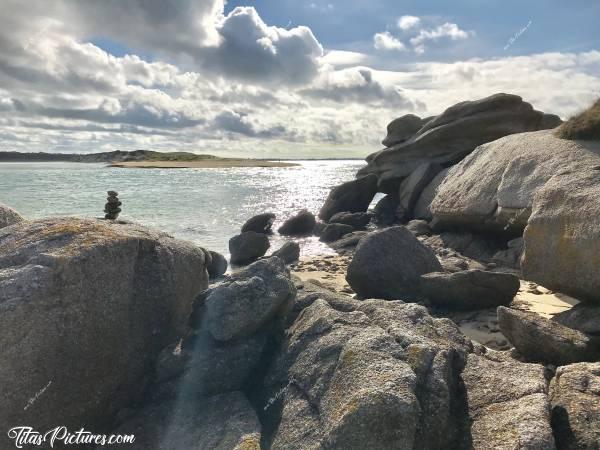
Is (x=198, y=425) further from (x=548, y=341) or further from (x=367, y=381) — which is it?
(x=548, y=341)

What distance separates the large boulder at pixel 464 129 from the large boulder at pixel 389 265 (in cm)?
1905

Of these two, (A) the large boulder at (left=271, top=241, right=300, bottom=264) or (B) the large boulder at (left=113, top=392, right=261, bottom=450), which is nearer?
(B) the large boulder at (left=113, top=392, right=261, bottom=450)

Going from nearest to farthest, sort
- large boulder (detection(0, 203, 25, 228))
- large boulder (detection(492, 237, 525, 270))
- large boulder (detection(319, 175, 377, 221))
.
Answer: large boulder (detection(0, 203, 25, 228)) → large boulder (detection(492, 237, 525, 270)) → large boulder (detection(319, 175, 377, 221))

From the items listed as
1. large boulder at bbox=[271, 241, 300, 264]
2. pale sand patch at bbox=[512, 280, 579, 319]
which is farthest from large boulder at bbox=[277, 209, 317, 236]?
pale sand patch at bbox=[512, 280, 579, 319]

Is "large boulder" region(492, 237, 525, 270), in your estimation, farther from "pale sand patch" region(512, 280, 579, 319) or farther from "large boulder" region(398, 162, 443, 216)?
"large boulder" region(398, 162, 443, 216)

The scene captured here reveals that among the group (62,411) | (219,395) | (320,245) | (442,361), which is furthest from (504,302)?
(320,245)

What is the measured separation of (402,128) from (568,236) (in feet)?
100

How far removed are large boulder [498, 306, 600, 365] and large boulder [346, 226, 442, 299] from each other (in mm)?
5123

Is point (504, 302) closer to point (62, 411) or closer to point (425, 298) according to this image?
point (425, 298)

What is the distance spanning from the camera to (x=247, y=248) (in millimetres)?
23875

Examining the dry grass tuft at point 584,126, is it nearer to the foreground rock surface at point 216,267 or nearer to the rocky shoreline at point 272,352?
the rocky shoreline at point 272,352

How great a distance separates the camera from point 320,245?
2784 centimetres

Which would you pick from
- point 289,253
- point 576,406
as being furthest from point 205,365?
point 289,253

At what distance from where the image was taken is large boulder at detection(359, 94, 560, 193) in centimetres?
3058
